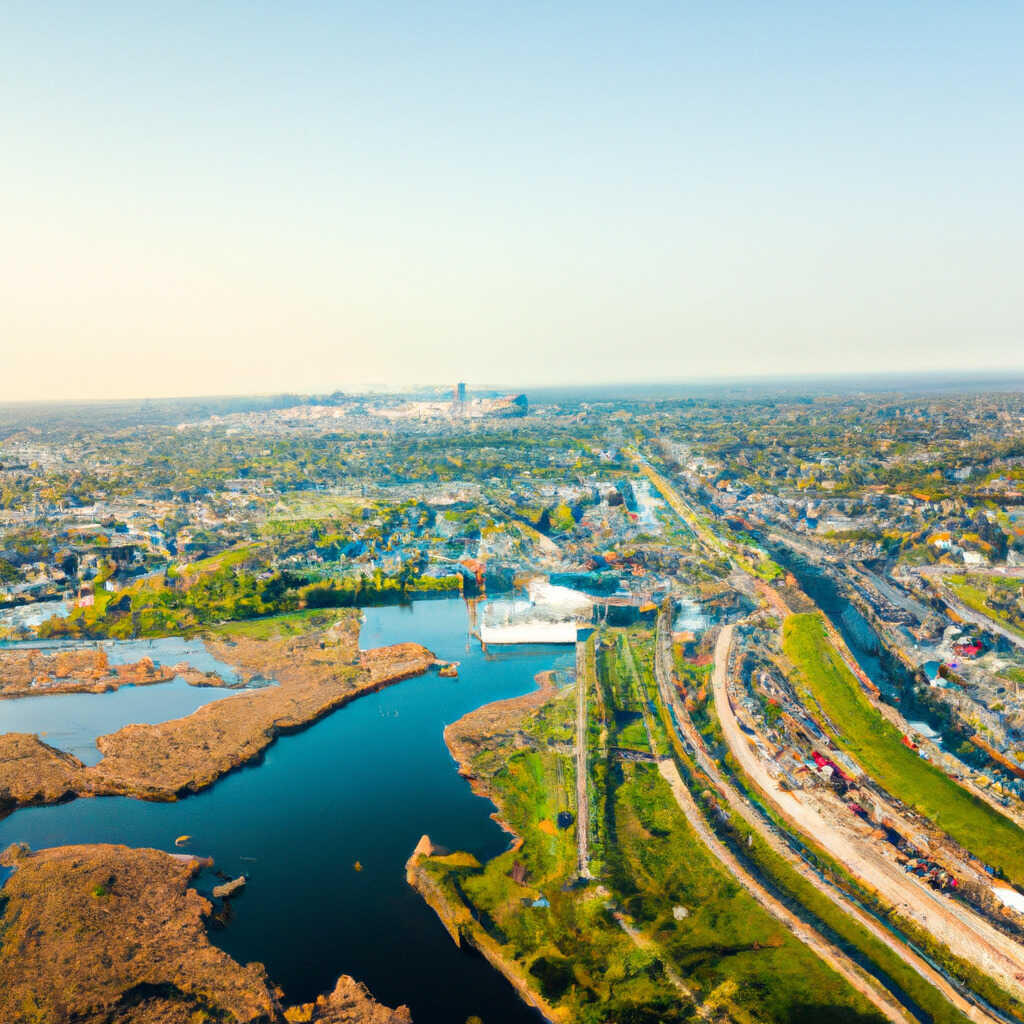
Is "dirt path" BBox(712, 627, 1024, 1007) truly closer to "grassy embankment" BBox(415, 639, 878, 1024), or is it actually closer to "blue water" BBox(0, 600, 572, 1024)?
"grassy embankment" BBox(415, 639, 878, 1024)

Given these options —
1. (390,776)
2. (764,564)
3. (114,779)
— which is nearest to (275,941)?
(390,776)

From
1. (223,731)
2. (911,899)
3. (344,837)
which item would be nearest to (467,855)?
(344,837)

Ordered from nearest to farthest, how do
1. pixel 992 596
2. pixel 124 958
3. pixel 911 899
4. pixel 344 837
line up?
pixel 124 958 < pixel 911 899 < pixel 344 837 < pixel 992 596

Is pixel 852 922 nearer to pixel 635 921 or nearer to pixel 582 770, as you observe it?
pixel 635 921

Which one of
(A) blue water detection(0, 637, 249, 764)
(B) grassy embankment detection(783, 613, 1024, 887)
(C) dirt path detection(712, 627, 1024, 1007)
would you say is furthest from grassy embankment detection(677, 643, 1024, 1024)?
(A) blue water detection(0, 637, 249, 764)

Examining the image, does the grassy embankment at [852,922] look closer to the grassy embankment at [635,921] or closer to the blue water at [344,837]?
the grassy embankment at [635,921]

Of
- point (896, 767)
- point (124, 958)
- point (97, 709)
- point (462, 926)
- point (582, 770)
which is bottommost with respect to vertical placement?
point (462, 926)

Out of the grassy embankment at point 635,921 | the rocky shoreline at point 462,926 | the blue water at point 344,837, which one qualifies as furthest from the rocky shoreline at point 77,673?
→ the grassy embankment at point 635,921
